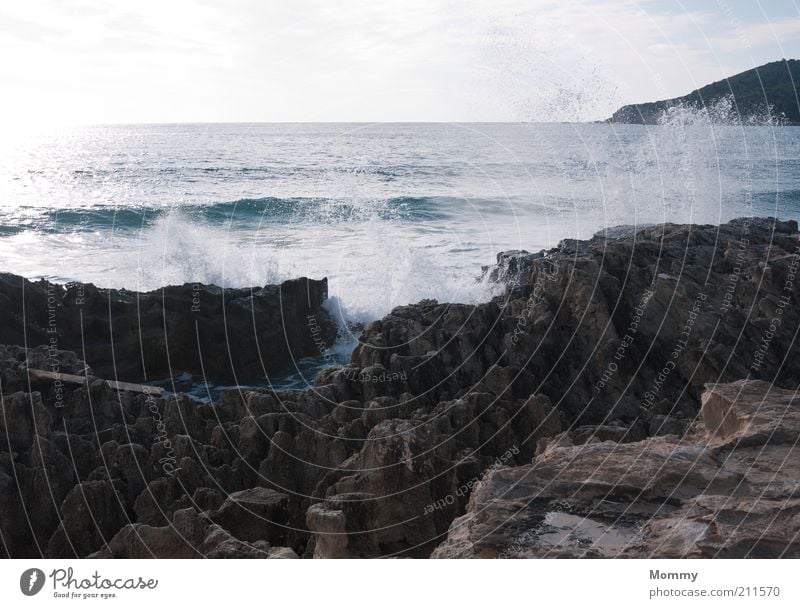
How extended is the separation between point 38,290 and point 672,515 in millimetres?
11057

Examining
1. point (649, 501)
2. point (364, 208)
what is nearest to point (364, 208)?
point (364, 208)

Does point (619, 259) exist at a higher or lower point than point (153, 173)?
lower

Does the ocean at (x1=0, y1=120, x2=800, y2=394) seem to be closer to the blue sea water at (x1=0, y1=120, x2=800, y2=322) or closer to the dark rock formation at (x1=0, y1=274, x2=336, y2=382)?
the blue sea water at (x1=0, y1=120, x2=800, y2=322)

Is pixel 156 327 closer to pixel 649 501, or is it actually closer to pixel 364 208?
pixel 649 501

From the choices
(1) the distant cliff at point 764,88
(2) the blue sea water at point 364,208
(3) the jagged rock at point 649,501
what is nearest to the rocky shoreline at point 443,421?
(3) the jagged rock at point 649,501

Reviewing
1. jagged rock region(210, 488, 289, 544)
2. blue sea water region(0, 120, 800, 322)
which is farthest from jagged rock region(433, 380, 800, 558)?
blue sea water region(0, 120, 800, 322)

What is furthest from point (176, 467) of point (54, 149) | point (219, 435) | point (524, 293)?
Answer: point (54, 149)

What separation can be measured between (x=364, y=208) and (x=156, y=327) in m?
24.5

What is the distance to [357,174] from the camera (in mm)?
48875

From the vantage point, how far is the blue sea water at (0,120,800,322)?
2278 cm

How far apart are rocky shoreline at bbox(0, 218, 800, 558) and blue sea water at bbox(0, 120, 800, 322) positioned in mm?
5054

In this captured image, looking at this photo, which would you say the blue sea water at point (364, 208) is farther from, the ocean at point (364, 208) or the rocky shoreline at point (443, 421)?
the rocky shoreline at point (443, 421)

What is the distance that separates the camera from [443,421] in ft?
25.4

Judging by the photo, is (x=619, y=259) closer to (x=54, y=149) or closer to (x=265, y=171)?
(x=265, y=171)
